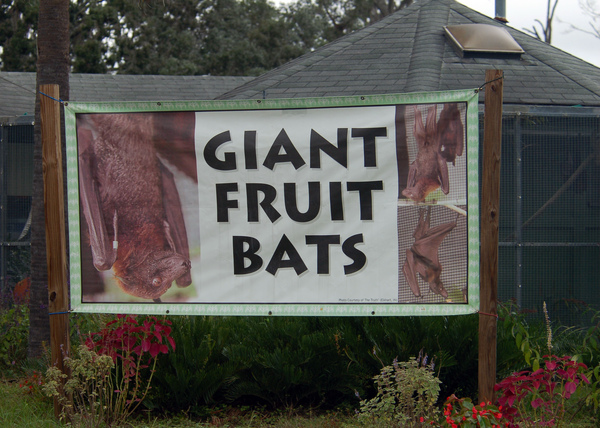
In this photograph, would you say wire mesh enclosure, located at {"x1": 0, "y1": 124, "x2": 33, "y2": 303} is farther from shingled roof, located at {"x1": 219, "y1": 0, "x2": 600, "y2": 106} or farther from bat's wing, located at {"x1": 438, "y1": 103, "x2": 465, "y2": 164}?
bat's wing, located at {"x1": 438, "y1": 103, "x2": 465, "y2": 164}

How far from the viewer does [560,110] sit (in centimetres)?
780

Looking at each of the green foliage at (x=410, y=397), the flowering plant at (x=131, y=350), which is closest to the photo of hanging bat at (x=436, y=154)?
the green foliage at (x=410, y=397)

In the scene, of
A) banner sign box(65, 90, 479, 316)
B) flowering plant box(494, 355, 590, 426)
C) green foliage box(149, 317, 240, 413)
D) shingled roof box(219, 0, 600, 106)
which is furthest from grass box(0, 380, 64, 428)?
shingled roof box(219, 0, 600, 106)

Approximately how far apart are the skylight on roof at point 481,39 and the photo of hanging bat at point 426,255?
6.73m

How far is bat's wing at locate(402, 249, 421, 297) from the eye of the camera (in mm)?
4840

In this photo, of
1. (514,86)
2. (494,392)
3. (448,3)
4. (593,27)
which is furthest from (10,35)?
(593,27)

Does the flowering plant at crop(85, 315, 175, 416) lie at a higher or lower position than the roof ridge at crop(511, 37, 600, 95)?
lower

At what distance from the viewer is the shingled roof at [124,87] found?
689 inches

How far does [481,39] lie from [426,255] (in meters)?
7.23

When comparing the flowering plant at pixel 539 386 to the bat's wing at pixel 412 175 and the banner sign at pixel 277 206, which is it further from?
the bat's wing at pixel 412 175

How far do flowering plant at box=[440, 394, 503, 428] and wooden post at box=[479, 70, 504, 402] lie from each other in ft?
0.63

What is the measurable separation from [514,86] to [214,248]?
6.76 meters

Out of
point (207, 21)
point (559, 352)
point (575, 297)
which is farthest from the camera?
point (207, 21)

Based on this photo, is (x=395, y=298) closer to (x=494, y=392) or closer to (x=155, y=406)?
(x=494, y=392)
